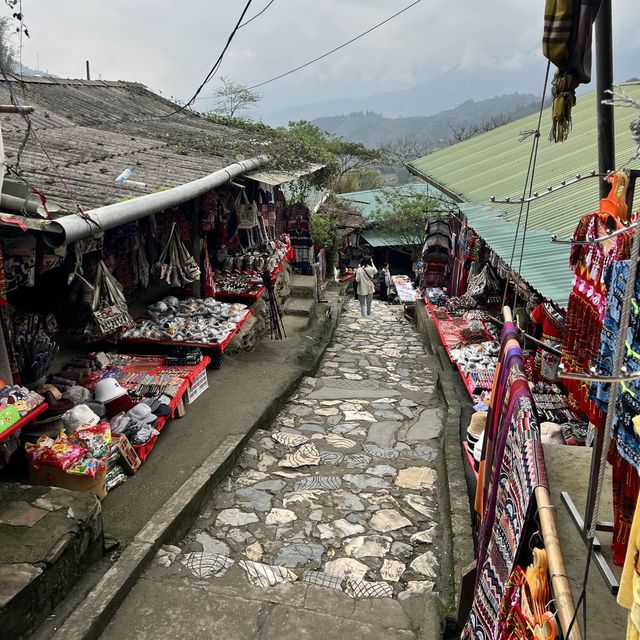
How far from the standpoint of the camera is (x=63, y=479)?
5.95m

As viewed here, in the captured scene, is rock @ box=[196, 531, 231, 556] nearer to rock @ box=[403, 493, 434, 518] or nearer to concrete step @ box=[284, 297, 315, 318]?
rock @ box=[403, 493, 434, 518]

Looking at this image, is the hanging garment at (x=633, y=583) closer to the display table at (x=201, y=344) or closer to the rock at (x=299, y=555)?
the rock at (x=299, y=555)

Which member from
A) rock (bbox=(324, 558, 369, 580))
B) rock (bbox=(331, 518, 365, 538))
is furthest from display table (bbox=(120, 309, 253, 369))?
rock (bbox=(324, 558, 369, 580))

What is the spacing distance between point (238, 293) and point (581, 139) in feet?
27.6

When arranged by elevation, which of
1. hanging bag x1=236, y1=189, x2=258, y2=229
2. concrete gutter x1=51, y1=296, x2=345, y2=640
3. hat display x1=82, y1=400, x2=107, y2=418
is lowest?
concrete gutter x1=51, y1=296, x2=345, y2=640

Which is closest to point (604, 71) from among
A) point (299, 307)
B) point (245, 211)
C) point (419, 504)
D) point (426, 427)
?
point (419, 504)

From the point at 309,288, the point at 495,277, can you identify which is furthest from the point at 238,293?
the point at 495,277

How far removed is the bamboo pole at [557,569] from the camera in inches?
82.1

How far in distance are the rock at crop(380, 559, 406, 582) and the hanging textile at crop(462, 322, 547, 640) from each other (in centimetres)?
208

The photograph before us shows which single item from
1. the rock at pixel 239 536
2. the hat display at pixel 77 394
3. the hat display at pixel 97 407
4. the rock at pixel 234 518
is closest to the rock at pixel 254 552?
the rock at pixel 239 536

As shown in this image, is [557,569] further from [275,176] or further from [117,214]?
[275,176]

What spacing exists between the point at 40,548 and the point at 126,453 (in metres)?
2.18

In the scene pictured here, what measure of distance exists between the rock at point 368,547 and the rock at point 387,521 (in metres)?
0.20

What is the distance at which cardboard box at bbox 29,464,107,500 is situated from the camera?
5.93 m
